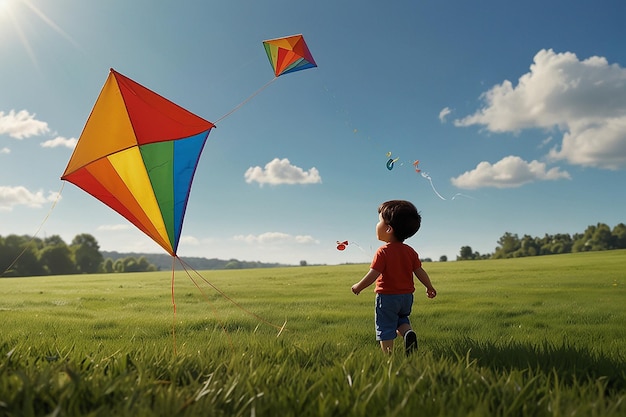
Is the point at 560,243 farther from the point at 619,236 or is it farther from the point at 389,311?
the point at 389,311

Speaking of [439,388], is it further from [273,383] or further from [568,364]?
[568,364]

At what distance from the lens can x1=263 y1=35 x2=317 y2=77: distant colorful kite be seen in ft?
30.0

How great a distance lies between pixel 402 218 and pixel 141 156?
3.52m

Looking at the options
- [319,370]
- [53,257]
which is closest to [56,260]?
[53,257]

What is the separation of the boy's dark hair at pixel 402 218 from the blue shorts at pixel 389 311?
0.79m

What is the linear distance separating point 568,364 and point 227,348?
3.94 m

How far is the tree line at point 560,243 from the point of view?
9521 cm

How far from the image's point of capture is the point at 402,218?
616 centimetres

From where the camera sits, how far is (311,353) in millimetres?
5281

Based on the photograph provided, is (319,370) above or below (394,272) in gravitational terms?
below

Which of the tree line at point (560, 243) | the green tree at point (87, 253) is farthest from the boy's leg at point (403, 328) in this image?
the green tree at point (87, 253)

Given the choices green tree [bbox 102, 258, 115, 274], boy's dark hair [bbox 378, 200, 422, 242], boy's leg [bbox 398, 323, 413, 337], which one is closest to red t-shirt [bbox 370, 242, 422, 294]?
boy's dark hair [bbox 378, 200, 422, 242]

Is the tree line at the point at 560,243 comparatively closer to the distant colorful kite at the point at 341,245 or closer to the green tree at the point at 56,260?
the green tree at the point at 56,260

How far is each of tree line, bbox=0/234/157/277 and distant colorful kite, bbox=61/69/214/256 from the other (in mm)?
77363
